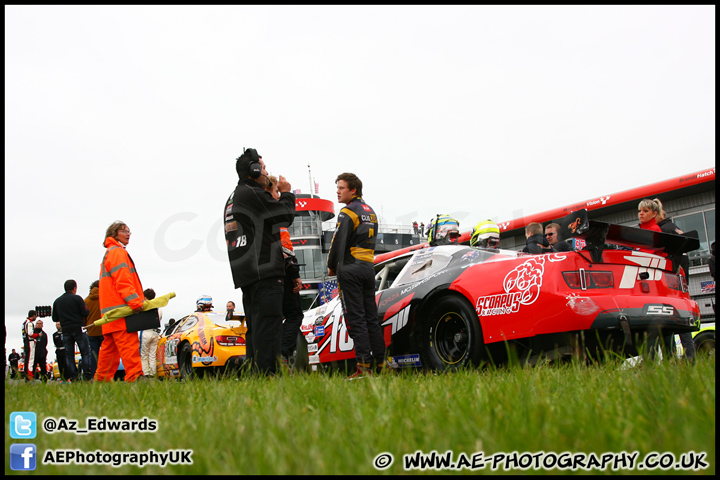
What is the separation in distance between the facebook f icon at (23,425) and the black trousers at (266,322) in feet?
7.22

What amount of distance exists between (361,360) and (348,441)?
301 centimetres

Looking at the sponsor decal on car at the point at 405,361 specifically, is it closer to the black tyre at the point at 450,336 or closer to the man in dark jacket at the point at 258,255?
the black tyre at the point at 450,336

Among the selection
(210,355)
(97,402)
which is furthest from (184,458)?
(210,355)

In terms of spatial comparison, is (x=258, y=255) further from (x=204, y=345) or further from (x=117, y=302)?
(x=204, y=345)

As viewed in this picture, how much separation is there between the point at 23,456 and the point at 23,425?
16.4 inches

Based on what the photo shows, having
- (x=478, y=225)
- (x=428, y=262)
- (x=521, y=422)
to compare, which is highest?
(x=478, y=225)

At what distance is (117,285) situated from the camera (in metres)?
5.55

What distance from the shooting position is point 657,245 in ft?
14.6

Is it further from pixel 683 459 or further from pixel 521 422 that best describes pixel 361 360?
pixel 683 459

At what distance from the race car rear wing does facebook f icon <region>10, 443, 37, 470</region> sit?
11.3 feet

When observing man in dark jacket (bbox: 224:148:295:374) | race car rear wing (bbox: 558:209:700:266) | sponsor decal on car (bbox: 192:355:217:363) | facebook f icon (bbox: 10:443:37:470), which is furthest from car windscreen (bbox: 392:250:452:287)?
facebook f icon (bbox: 10:443:37:470)

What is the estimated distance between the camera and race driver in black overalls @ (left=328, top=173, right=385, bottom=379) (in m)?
4.62

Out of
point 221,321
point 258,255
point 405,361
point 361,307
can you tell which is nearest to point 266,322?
point 258,255

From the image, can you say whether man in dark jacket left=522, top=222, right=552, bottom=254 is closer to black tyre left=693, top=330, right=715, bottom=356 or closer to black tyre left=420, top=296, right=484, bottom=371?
black tyre left=420, top=296, right=484, bottom=371
